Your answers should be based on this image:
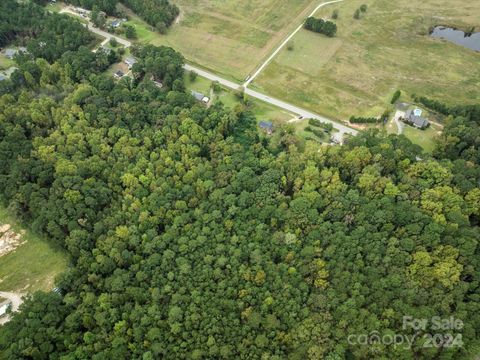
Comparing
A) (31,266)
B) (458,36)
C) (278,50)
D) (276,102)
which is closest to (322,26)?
(278,50)

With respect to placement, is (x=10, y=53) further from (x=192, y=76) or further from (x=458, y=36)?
(x=458, y=36)

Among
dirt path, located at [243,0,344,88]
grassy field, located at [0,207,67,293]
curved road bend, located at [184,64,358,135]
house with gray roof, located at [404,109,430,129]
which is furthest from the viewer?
dirt path, located at [243,0,344,88]

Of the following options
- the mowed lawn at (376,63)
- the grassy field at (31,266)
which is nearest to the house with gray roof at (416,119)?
the mowed lawn at (376,63)

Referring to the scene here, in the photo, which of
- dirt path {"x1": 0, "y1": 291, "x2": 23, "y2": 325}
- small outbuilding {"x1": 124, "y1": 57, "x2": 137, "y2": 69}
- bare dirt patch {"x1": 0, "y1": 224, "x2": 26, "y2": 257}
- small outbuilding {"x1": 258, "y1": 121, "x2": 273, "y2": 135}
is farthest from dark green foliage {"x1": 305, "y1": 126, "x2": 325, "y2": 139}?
dirt path {"x1": 0, "y1": 291, "x2": 23, "y2": 325}

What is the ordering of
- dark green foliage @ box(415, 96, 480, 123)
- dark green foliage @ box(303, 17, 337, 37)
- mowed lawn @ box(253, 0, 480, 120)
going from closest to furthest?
dark green foliage @ box(415, 96, 480, 123), mowed lawn @ box(253, 0, 480, 120), dark green foliage @ box(303, 17, 337, 37)

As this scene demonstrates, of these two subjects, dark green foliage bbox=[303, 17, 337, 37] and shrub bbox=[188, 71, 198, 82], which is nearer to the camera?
shrub bbox=[188, 71, 198, 82]

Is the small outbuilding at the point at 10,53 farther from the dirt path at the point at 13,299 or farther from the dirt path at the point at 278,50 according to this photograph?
the dirt path at the point at 13,299

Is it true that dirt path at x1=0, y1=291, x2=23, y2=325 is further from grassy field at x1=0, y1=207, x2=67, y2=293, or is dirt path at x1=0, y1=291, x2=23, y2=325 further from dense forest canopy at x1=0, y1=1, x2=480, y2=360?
dense forest canopy at x1=0, y1=1, x2=480, y2=360
